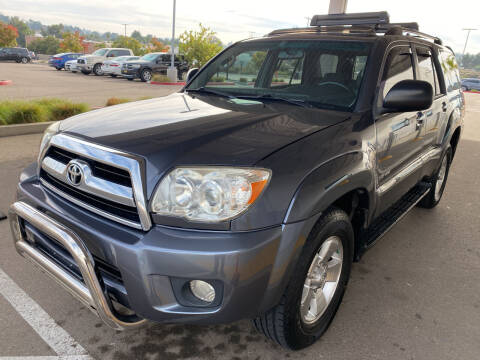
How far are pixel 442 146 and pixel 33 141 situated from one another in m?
6.19

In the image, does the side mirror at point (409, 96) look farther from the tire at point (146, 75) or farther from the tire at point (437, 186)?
the tire at point (146, 75)

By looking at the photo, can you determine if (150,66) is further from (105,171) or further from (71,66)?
(105,171)

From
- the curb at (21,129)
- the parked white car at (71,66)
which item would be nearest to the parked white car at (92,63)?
the parked white car at (71,66)

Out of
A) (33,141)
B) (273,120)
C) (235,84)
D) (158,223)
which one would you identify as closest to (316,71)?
(235,84)

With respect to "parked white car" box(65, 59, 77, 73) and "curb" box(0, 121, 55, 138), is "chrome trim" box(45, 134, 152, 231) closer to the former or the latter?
"curb" box(0, 121, 55, 138)

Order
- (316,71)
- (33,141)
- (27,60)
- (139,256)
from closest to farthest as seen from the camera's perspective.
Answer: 1. (139,256)
2. (316,71)
3. (33,141)
4. (27,60)

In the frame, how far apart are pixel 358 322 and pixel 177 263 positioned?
148 centimetres

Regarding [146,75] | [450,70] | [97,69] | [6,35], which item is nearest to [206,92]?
[450,70]

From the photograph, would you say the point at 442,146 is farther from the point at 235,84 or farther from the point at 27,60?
the point at 27,60

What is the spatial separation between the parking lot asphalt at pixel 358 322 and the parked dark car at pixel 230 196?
0.20 metres

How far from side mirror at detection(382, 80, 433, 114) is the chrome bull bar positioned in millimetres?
1931

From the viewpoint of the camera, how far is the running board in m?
2.77

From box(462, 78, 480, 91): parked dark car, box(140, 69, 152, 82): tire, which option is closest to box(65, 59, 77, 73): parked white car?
box(140, 69, 152, 82): tire

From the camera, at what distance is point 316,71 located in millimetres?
2959
